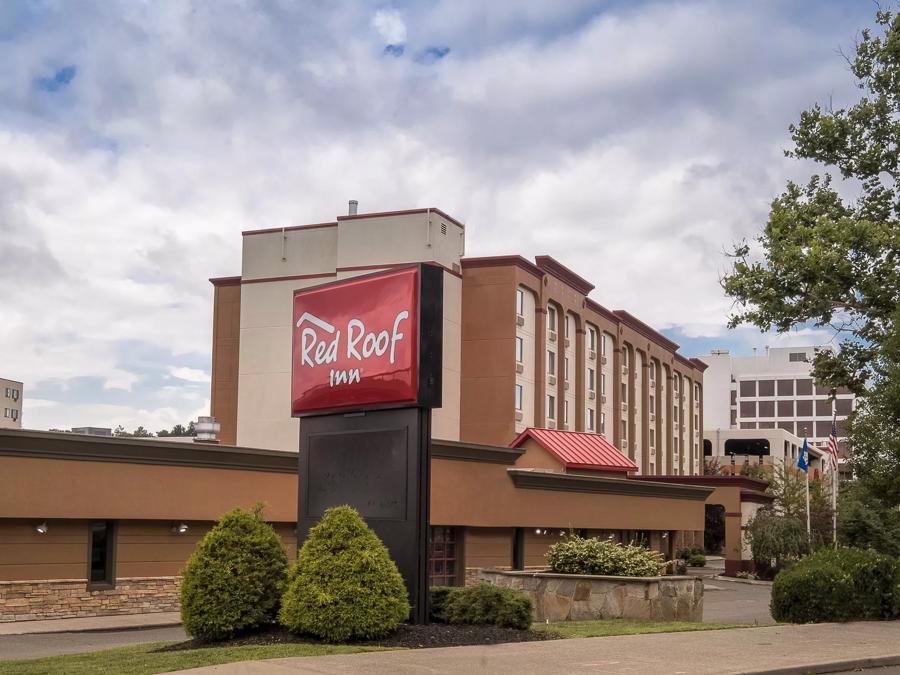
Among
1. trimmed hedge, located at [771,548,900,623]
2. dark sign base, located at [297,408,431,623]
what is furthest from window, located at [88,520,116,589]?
trimmed hedge, located at [771,548,900,623]

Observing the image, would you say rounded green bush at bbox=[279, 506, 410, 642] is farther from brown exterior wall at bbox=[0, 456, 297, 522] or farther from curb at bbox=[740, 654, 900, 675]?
brown exterior wall at bbox=[0, 456, 297, 522]

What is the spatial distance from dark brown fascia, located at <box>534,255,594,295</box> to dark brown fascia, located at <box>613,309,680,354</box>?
8462 mm

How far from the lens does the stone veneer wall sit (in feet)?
84.0

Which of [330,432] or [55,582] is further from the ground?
[330,432]

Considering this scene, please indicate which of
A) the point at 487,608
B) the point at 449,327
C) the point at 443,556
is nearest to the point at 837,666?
the point at 487,608

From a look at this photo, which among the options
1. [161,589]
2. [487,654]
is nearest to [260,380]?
[161,589]

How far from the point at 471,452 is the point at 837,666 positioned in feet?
67.5

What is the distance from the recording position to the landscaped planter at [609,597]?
79.4 feet

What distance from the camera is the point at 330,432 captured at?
18.7 metres

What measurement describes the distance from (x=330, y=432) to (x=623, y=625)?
7.28 m

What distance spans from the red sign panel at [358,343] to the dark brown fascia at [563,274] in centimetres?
4349

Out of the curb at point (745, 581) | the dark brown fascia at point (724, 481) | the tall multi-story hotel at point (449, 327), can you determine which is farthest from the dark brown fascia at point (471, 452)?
the dark brown fascia at point (724, 481)

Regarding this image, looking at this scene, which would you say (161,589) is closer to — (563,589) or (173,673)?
(563,589)

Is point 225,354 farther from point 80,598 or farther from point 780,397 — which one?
point 780,397
